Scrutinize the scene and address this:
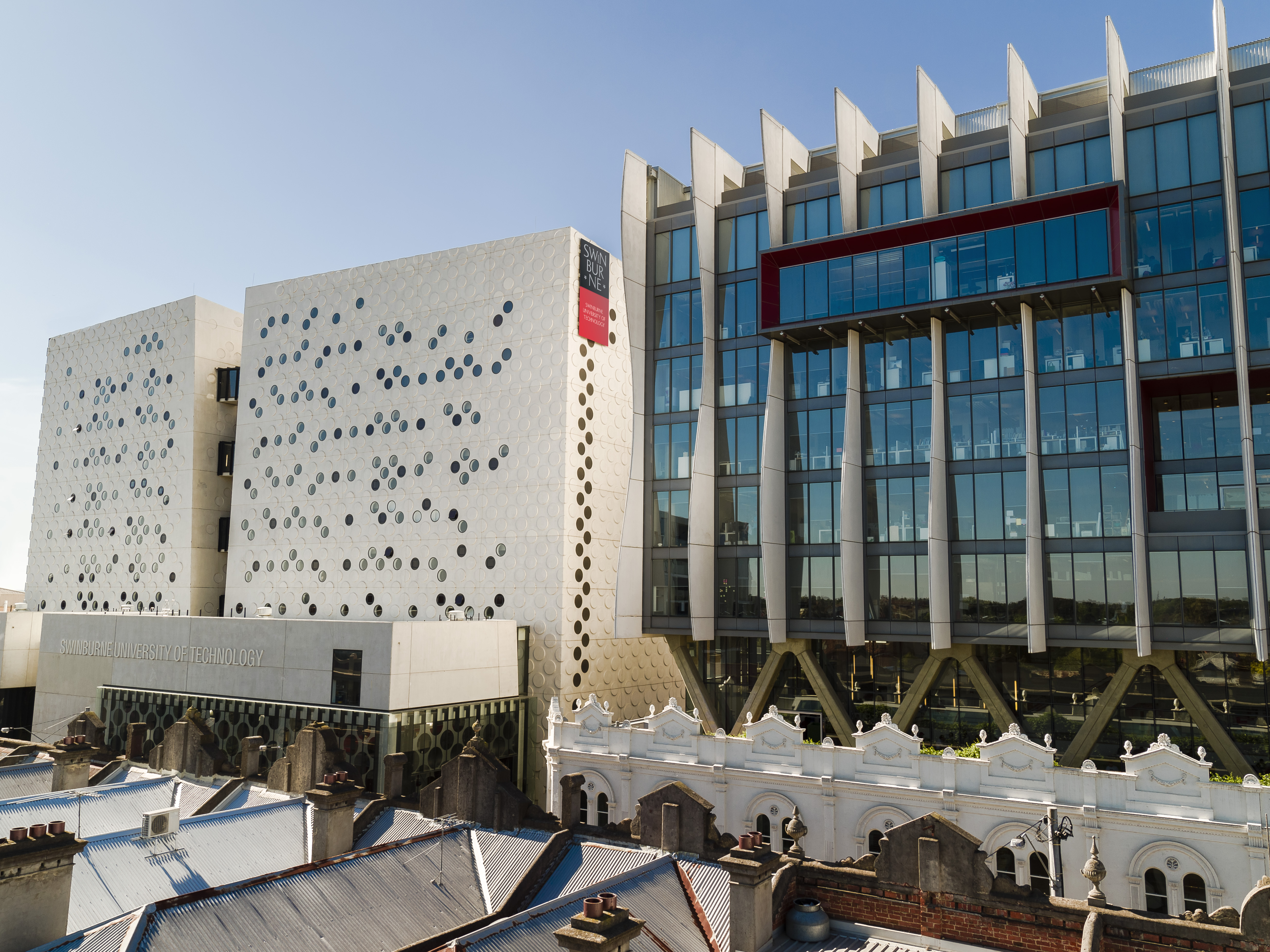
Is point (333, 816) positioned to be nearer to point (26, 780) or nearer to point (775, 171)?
point (26, 780)

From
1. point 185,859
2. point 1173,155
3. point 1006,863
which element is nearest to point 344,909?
point 185,859

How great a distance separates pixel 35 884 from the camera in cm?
1777

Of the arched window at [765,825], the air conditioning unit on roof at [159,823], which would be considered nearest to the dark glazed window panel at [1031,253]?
the arched window at [765,825]

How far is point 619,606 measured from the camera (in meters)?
44.8

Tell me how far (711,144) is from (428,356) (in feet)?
66.4

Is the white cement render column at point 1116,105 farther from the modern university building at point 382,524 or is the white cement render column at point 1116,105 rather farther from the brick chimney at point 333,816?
the brick chimney at point 333,816

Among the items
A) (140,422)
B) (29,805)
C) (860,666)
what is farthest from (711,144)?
(140,422)

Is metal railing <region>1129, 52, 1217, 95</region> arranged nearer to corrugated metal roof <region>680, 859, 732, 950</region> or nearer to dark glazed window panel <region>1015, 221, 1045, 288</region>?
dark glazed window panel <region>1015, 221, 1045, 288</region>

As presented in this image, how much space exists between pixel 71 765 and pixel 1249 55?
50.8m

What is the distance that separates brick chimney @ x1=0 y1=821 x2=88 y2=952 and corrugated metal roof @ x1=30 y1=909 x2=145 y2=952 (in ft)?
2.19

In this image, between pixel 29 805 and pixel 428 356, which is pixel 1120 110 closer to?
pixel 428 356

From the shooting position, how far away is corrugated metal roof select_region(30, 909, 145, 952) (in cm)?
1652

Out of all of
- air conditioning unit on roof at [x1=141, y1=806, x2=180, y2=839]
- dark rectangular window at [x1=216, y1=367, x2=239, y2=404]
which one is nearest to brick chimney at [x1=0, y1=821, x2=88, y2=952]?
air conditioning unit on roof at [x1=141, y1=806, x2=180, y2=839]

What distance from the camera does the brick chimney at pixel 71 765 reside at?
105ft
